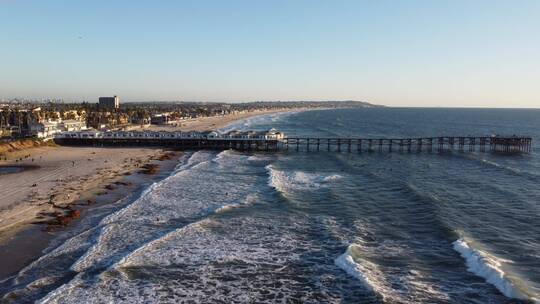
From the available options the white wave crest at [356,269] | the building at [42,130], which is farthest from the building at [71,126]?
the white wave crest at [356,269]

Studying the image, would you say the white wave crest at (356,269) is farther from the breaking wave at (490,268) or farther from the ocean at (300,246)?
the breaking wave at (490,268)

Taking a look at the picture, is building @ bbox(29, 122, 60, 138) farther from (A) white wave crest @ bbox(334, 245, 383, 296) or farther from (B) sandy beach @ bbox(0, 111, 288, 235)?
(A) white wave crest @ bbox(334, 245, 383, 296)

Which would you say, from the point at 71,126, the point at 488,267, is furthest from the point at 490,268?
the point at 71,126

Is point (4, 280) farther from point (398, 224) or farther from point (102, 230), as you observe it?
point (398, 224)

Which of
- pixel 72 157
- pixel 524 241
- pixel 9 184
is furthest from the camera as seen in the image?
pixel 72 157

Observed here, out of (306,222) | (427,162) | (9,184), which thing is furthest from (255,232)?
(427,162)

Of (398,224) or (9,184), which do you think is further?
(9,184)

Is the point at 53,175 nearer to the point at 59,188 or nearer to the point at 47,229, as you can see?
A: the point at 59,188
